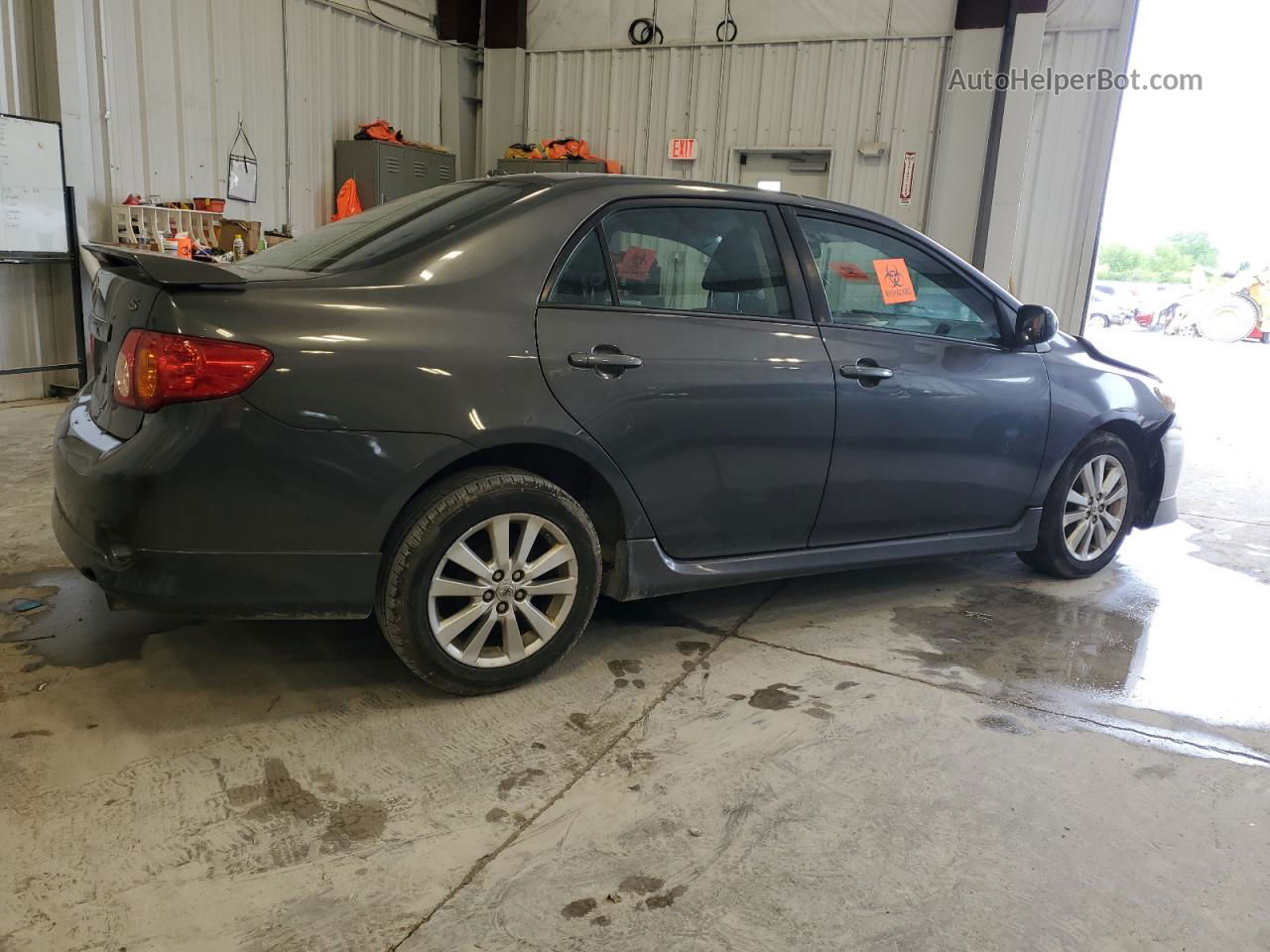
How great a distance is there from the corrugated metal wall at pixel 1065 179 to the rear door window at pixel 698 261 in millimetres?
7285

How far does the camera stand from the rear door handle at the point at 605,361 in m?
2.45

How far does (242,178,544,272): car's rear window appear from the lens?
244cm

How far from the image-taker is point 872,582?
3.70m

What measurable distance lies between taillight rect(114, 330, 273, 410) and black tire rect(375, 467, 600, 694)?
20.0 inches

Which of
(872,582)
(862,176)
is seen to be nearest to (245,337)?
(872,582)

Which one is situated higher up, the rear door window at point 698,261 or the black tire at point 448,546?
the rear door window at point 698,261

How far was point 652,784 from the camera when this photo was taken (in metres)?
2.17

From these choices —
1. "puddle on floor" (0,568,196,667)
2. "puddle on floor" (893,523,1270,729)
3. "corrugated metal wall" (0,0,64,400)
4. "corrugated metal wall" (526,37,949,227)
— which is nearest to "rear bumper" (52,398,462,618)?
"puddle on floor" (0,568,196,667)

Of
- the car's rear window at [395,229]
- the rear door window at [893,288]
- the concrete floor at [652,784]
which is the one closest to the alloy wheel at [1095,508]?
the concrete floor at [652,784]

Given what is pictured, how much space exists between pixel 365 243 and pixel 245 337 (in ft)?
1.92

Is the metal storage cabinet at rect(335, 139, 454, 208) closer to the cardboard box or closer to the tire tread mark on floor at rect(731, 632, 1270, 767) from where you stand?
the cardboard box

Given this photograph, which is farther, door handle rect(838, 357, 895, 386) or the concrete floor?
door handle rect(838, 357, 895, 386)

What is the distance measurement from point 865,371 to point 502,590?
54.0 inches

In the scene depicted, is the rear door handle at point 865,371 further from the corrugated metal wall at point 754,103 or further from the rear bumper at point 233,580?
the corrugated metal wall at point 754,103
